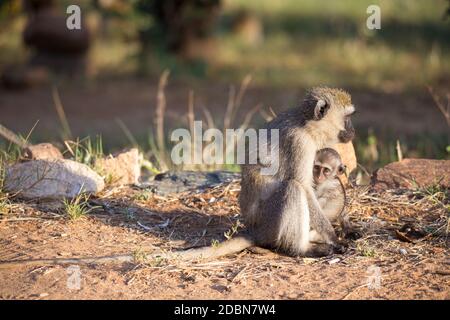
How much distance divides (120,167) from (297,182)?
2125 millimetres

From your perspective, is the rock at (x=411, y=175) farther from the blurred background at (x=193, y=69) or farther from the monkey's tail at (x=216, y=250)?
the blurred background at (x=193, y=69)

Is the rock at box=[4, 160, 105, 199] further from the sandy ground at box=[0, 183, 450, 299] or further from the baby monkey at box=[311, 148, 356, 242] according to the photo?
the baby monkey at box=[311, 148, 356, 242]

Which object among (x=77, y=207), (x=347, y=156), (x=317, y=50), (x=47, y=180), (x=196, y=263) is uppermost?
(x=317, y=50)

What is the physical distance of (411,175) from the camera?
7.05 m

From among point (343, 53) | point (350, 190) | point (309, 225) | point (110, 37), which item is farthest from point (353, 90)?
point (309, 225)

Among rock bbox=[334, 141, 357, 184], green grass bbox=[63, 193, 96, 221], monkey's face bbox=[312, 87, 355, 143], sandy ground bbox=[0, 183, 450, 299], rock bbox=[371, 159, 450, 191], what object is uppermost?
monkey's face bbox=[312, 87, 355, 143]

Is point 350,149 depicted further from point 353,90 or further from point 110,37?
point 110,37

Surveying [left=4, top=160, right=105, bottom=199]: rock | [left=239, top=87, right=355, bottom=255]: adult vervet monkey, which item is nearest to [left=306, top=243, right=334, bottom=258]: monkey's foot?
[left=239, top=87, right=355, bottom=255]: adult vervet monkey

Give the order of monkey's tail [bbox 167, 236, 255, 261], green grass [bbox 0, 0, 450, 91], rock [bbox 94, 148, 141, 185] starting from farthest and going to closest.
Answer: green grass [bbox 0, 0, 450, 91]
rock [bbox 94, 148, 141, 185]
monkey's tail [bbox 167, 236, 255, 261]

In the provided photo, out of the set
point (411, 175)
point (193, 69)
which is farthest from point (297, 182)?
point (193, 69)

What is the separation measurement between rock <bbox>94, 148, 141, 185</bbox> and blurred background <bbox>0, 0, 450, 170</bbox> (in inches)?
A: 183

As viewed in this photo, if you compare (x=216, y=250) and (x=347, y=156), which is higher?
(x=347, y=156)

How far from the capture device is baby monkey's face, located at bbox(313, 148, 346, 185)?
20.0 ft

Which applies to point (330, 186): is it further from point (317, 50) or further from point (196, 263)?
point (317, 50)
